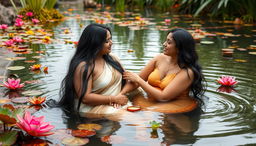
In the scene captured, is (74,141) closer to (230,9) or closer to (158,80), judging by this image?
(158,80)

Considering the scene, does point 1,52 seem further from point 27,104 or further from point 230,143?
point 230,143

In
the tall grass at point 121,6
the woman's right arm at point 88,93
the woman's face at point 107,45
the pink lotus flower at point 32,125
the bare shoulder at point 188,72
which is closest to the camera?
the pink lotus flower at point 32,125

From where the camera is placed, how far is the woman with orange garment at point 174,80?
3252 mm

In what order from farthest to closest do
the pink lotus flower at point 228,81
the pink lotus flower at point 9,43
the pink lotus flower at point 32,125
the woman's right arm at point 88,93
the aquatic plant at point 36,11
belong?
the aquatic plant at point 36,11 → the pink lotus flower at point 9,43 → the pink lotus flower at point 228,81 → the woman's right arm at point 88,93 → the pink lotus flower at point 32,125

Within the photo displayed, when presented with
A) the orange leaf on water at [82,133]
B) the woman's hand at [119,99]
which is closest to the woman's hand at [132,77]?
the woman's hand at [119,99]

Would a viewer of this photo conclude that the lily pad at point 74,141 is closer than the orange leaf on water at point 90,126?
Yes

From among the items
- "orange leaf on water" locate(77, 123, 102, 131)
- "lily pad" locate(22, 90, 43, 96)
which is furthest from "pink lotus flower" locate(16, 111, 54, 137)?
"lily pad" locate(22, 90, 43, 96)

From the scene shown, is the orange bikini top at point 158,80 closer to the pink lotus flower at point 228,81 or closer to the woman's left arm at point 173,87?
the woman's left arm at point 173,87

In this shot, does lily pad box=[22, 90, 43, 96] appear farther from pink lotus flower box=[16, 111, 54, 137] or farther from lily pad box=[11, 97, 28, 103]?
pink lotus flower box=[16, 111, 54, 137]

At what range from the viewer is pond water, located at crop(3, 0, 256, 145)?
2679 millimetres

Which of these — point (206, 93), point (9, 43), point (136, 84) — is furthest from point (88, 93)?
point (9, 43)

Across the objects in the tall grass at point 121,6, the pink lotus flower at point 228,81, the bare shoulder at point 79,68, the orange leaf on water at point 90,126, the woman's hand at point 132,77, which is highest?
the tall grass at point 121,6

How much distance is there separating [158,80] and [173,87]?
0.73 ft

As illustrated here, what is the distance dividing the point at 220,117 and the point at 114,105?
34.5 inches
